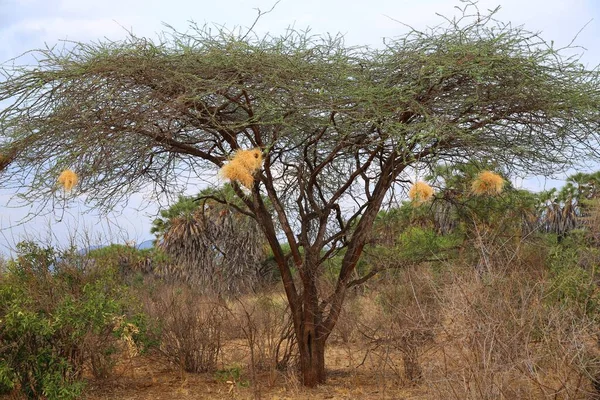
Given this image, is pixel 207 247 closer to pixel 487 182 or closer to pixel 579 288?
pixel 487 182

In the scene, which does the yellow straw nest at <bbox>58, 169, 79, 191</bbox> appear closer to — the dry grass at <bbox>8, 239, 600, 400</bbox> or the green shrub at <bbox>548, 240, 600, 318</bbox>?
the dry grass at <bbox>8, 239, 600, 400</bbox>

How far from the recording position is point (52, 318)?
29.8ft

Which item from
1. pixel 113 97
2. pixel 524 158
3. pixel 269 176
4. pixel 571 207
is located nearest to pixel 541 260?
pixel 524 158

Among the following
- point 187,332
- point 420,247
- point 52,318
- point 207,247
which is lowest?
point 187,332

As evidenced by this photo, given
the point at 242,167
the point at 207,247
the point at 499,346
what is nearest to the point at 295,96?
the point at 242,167

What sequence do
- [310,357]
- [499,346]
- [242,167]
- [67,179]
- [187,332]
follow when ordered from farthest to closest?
[187,332] → [310,357] → [242,167] → [67,179] → [499,346]

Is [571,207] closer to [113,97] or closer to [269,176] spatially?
[269,176]

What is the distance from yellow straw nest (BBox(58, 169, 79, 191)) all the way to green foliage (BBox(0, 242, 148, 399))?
164 centimetres

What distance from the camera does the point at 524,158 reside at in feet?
34.6

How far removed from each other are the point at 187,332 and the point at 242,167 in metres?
4.02

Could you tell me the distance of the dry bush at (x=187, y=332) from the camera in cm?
1130

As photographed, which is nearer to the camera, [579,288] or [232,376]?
[579,288]

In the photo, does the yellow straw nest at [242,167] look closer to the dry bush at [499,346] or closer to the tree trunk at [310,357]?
the dry bush at [499,346]

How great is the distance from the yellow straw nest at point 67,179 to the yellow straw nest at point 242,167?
1556 millimetres
